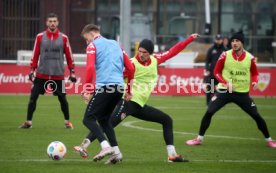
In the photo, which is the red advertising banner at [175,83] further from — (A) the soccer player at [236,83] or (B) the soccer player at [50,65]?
(A) the soccer player at [236,83]

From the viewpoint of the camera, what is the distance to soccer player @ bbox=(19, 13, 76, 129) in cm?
1955

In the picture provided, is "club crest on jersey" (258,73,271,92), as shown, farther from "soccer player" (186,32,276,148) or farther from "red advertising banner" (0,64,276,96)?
"soccer player" (186,32,276,148)

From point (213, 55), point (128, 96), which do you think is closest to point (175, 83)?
point (213, 55)

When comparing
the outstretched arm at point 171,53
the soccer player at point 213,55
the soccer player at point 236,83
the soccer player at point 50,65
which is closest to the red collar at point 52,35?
the soccer player at point 50,65

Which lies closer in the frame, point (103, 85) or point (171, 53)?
point (103, 85)

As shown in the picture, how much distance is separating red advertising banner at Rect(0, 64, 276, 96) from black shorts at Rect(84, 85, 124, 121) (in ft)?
59.8

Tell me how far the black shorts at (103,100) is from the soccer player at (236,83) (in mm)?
3798

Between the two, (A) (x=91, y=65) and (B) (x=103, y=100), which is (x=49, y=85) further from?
(A) (x=91, y=65)

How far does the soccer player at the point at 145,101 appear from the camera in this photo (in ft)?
46.6

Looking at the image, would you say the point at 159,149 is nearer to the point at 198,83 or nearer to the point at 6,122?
the point at 6,122

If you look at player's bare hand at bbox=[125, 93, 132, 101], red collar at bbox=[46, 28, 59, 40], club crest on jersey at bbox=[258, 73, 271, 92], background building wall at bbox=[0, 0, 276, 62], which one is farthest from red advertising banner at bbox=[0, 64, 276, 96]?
player's bare hand at bbox=[125, 93, 132, 101]

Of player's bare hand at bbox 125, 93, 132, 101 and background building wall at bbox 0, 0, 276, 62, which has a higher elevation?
background building wall at bbox 0, 0, 276, 62

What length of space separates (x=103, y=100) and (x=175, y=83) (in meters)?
19.4

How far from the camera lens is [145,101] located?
14.5 meters
